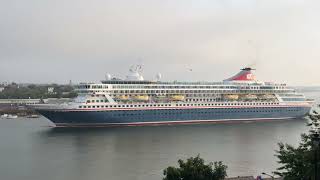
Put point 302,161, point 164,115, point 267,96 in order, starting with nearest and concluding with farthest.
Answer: point 302,161
point 164,115
point 267,96

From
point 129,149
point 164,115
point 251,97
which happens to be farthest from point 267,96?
point 129,149

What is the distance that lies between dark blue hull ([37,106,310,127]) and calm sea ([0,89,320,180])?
1104 mm

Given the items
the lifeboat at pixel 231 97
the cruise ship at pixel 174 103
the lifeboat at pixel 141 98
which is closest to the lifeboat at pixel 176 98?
the cruise ship at pixel 174 103

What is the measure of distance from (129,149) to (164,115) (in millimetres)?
10211

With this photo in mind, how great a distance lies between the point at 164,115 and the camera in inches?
1179

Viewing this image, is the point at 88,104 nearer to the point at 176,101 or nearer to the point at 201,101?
the point at 176,101

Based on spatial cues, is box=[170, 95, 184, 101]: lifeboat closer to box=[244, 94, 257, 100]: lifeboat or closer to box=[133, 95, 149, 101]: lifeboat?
box=[133, 95, 149, 101]: lifeboat

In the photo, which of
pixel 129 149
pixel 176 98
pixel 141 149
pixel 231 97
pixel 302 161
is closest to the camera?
pixel 302 161

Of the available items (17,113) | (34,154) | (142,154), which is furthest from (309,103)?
(17,113)

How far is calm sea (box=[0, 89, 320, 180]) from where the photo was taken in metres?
15.2

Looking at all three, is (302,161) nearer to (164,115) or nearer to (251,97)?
(164,115)

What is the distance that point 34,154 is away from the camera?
60.5ft

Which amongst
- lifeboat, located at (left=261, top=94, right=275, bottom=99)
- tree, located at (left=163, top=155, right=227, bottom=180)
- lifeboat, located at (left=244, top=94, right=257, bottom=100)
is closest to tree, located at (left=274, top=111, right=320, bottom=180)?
tree, located at (left=163, top=155, right=227, bottom=180)

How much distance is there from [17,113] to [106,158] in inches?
1120
